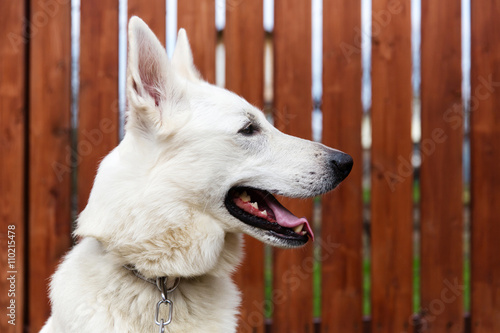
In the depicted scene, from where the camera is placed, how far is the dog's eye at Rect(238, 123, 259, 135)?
2053 mm

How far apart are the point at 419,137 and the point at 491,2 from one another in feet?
3.40

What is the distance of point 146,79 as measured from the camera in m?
1.98

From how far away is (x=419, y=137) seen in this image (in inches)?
127

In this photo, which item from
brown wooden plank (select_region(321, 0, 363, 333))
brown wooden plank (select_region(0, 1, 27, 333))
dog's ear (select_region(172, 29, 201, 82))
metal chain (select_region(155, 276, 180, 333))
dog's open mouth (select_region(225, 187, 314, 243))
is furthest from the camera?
brown wooden plank (select_region(321, 0, 363, 333))

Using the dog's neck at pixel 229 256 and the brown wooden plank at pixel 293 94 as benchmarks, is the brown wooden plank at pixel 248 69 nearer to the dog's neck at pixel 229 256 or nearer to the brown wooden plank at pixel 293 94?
the brown wooden plank at pixel 293 94

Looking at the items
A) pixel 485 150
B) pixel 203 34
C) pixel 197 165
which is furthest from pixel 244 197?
pixel 485 150

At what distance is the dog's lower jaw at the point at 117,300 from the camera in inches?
71.9

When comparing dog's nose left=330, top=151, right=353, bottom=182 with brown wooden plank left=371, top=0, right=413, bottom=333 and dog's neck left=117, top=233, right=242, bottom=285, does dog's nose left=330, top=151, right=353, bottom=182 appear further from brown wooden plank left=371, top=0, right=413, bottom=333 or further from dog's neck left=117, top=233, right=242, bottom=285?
brown wooden plank left=371, top=0, right=413, bottom=333

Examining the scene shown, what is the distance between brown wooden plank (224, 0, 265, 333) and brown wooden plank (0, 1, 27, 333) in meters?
1.34

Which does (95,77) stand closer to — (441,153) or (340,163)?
(340,163)

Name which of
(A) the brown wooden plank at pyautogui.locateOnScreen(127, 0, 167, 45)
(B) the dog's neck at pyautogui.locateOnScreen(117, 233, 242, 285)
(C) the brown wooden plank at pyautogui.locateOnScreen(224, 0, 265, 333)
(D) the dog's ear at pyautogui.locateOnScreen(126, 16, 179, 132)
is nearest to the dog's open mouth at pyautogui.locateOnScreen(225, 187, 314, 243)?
(B) the dog's neck at pyautogui.locateOnScreen(117, 233, 242, 285)

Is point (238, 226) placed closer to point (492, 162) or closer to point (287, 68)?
point (287, 68)

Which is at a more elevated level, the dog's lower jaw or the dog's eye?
the dog's eye

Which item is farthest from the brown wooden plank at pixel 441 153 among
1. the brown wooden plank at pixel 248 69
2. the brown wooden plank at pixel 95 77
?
the brown wooden plank at pixel 95 77
